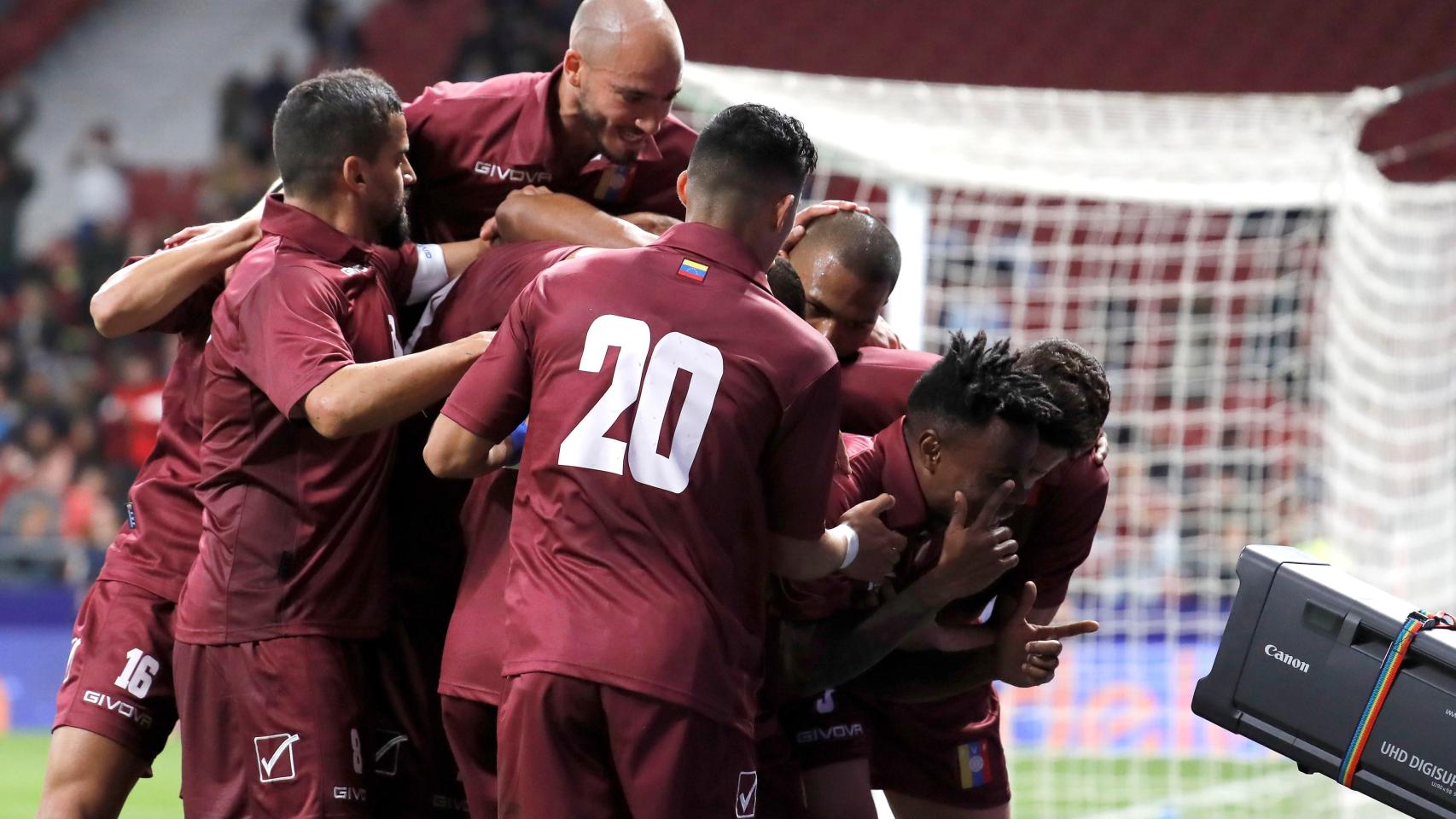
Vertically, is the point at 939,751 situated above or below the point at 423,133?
below

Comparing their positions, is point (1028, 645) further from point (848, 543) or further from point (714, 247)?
point (714, 247)

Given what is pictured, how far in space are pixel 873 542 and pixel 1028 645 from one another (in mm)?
644

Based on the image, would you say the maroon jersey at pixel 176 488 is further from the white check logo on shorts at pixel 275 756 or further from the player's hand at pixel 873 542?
the player's hand at pixel 873 542

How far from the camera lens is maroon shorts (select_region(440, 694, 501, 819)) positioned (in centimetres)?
321

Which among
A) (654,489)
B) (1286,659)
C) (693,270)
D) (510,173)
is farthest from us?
(510,173)

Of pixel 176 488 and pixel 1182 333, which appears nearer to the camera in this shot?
pixel 176 488

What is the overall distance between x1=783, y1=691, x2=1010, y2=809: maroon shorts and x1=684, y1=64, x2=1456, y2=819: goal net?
232 centimetres

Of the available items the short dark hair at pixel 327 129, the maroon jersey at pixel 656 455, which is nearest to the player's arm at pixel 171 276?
the short dark hair at pixel 327 129

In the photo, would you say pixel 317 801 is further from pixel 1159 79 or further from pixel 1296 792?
pixel 1159 79

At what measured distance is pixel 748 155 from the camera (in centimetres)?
305

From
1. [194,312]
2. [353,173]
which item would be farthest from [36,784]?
[353,173]

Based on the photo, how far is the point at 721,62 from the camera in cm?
1400

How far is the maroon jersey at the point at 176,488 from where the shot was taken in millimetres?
3910

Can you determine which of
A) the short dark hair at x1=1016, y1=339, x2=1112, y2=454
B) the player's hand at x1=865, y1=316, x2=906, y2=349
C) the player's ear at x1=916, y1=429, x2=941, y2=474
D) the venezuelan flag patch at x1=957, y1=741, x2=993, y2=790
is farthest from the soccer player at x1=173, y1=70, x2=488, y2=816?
the venezuelan flag patch at x1=957, y1=741, x2=993, y2=790
